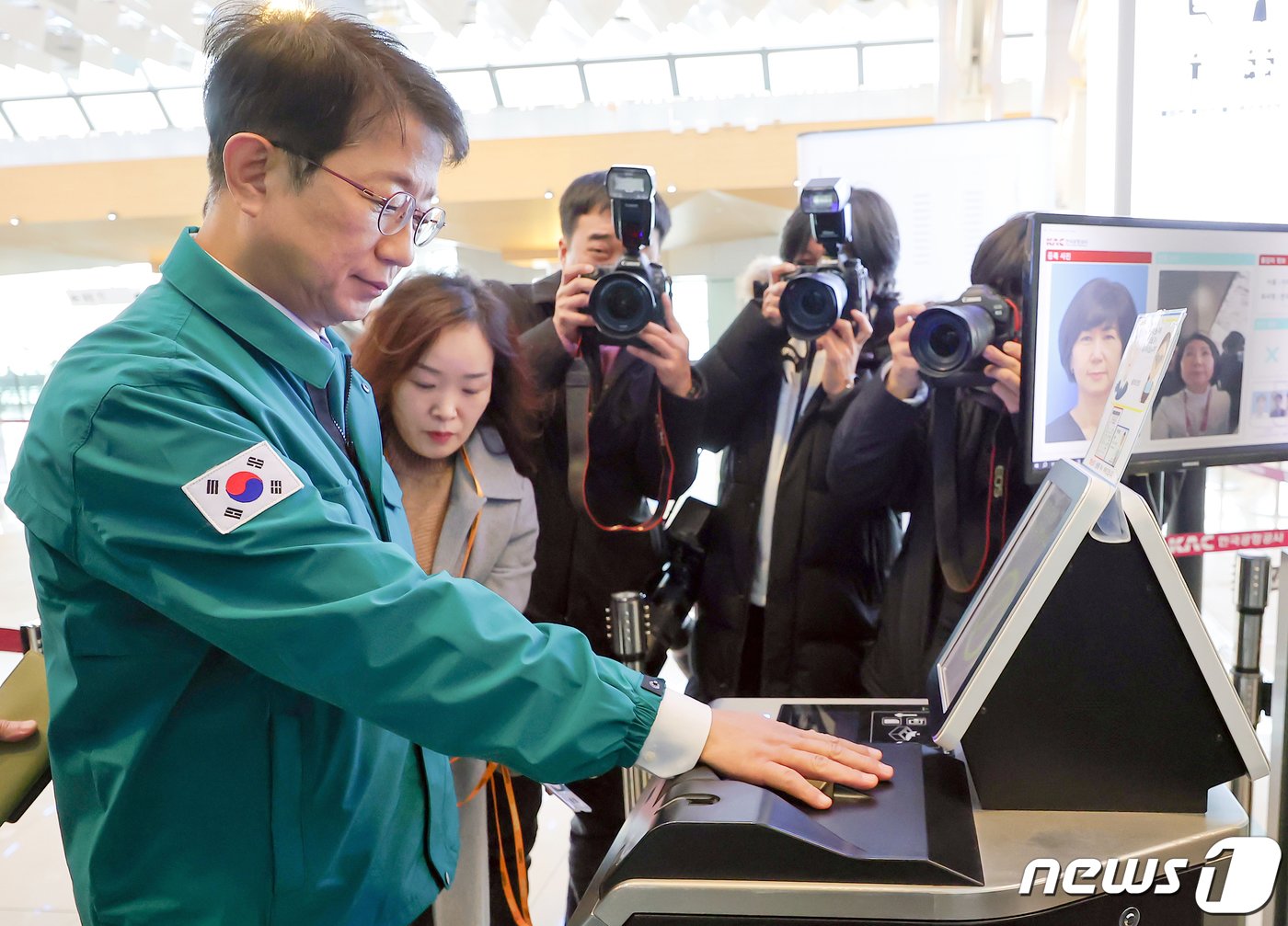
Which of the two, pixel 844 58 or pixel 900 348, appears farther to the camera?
pixel 844 58

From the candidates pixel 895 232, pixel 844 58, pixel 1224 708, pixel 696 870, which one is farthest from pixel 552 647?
pixel 844 58

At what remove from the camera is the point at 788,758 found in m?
0.90

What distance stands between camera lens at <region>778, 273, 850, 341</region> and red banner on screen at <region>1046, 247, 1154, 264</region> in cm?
40

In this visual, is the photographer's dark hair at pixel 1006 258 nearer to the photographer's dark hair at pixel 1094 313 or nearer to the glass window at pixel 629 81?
the photographer's dark hair at pixel 1094 313

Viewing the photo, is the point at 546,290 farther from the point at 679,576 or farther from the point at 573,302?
the point at 679,576

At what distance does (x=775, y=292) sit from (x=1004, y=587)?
3.13 feet

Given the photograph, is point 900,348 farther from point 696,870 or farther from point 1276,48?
point 1276,48

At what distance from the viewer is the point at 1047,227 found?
1373 mm

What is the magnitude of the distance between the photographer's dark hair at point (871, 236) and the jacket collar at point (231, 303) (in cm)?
117

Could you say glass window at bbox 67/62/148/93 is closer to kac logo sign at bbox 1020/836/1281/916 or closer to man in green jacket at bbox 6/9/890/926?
man in green jacket at bbox 6/9/890/926

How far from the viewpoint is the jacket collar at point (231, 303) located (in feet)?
3.01

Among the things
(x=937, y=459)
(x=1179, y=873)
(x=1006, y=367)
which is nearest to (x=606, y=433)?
(x=937, y=459)

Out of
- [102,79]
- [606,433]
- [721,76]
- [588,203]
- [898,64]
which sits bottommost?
[606,433]

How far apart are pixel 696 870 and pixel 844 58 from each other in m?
10.00
